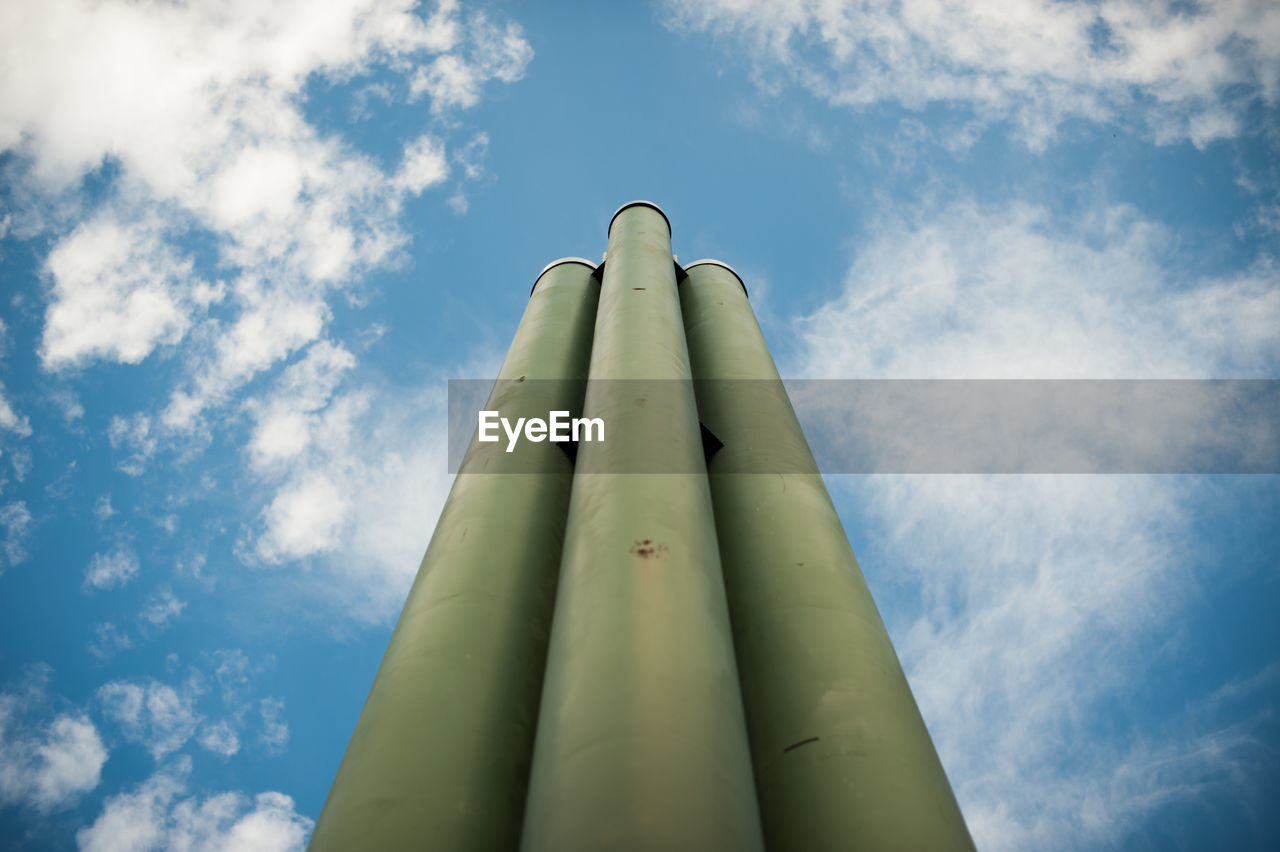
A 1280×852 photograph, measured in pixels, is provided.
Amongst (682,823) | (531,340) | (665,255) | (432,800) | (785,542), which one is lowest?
(682,823)

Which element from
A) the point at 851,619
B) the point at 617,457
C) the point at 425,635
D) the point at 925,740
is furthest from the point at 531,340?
the point at 925,740

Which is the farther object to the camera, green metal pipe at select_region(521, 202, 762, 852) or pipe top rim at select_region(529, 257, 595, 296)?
pipe top rim at select_region(529, 257, 595, 296)

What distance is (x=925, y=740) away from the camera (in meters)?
4.37

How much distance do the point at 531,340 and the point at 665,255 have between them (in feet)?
7.48

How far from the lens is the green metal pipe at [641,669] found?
2.99 meters

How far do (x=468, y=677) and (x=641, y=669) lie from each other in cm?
158

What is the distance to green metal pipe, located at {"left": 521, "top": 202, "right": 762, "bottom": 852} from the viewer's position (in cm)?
299

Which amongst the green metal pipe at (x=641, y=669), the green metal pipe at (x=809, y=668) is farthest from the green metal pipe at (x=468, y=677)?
the green metal pipe at (x=809, y=668)

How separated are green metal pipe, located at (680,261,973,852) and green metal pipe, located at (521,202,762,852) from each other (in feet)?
2.41

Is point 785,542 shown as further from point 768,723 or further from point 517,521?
point 517,521
